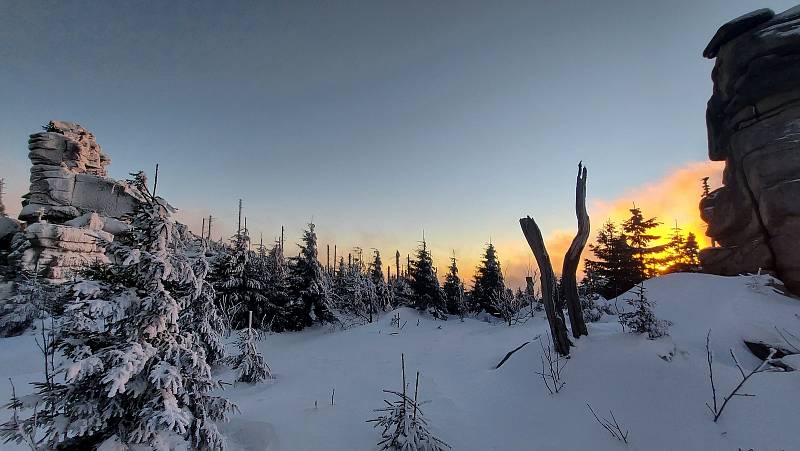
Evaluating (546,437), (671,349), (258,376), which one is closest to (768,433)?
(671,349)

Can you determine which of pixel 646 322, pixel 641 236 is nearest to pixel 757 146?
pixel 641 236

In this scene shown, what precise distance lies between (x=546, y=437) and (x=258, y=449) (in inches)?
221

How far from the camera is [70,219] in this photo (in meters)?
29.6

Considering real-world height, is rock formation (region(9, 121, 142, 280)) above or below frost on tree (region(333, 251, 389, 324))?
above

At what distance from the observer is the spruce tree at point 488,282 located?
108 feet

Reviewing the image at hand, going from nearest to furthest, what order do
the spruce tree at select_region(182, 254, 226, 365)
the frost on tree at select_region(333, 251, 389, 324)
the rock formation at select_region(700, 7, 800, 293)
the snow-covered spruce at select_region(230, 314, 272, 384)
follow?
the spruce tree at select_region(182, 254, 226, 365) → the snow-covered spruce at select_region(230, 314, 272, 384) → the rock formation at select_region(700, 7, 800, 293) → the frost on tree at select_region(333, 251, 389, 324)

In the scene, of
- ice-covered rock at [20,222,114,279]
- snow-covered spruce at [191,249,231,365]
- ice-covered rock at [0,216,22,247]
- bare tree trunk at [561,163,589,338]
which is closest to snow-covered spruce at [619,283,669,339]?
bare tree trunk at [561,163,589,338]

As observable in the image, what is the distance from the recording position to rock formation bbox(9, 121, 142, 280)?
24.2m

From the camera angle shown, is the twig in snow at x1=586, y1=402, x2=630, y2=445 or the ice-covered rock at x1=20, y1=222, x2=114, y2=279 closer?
the twig in snow at x1=586, y1=402, x2=630, y2=445

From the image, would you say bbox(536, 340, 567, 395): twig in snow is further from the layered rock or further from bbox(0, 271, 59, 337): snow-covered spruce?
the layered rock

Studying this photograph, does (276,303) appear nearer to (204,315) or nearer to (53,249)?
(53,249)

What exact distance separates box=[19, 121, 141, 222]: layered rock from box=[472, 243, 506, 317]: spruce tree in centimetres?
3217

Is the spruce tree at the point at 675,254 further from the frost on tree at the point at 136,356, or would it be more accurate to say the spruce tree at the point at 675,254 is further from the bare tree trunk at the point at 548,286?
the frost on tree at the point at 136,356

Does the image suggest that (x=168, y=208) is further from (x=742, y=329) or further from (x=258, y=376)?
(x=742, y=329)
